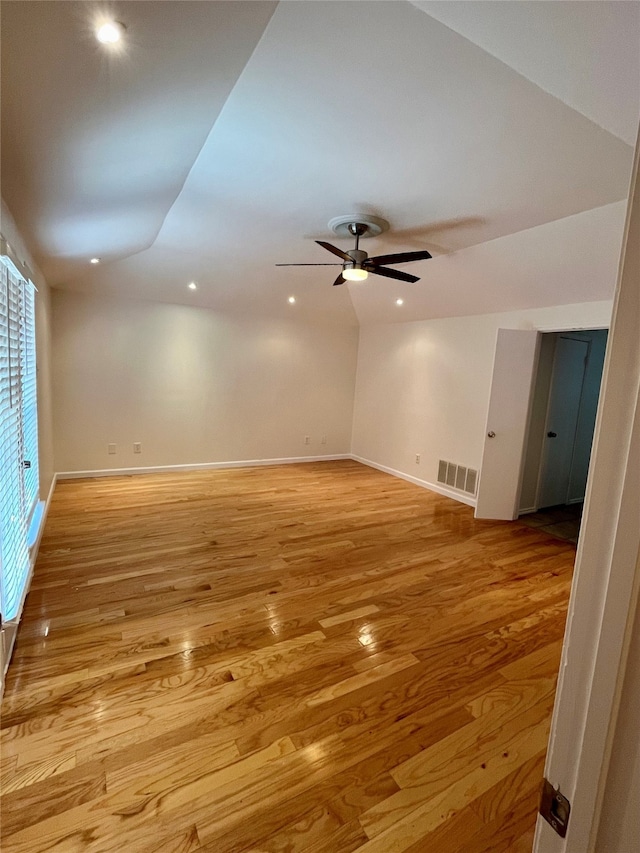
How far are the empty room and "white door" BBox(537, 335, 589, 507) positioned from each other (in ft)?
0.13

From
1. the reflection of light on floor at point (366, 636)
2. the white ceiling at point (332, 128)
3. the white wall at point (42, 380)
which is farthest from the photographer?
the white wall at point (42, 380)

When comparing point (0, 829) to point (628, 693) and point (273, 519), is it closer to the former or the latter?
point (628, 693)

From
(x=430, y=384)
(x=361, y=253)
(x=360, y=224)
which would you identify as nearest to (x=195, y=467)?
(x=430, y=384)

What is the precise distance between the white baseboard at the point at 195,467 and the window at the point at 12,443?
239 centimetres

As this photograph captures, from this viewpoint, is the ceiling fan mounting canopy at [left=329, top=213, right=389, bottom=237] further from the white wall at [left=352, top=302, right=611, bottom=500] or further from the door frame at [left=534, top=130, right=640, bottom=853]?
the door frame at [left=534, top=130, right=640, bottom=853]

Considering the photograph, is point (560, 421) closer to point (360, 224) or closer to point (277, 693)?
point (360, 224)

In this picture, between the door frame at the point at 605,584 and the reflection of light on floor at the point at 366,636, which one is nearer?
the door frame at the point at 605,584

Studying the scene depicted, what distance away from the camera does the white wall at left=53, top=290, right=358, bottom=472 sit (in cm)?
495

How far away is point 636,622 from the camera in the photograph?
1.60ft

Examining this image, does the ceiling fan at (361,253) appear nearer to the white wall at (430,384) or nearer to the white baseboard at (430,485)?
the white wall at (430,384)

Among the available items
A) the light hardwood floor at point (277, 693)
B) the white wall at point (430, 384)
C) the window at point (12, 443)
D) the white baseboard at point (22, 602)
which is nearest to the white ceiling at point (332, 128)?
the window at point (12, 443)

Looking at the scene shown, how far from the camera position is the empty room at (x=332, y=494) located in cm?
116

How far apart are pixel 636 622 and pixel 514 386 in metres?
4.10

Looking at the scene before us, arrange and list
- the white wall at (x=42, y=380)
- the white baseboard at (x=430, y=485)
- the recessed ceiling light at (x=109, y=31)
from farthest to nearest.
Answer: the white baseboard at (x=430, y=485), the white wall at (x=42, y=380), the recessed ceiling light at (x=109, y=31)
